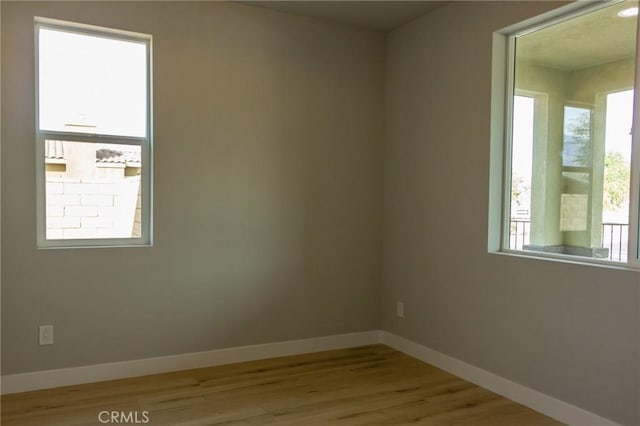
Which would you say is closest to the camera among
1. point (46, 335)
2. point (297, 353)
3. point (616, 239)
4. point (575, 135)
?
point (616, 239)

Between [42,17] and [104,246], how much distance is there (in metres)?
1.59

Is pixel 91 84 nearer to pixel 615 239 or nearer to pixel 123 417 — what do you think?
pixel 123 417

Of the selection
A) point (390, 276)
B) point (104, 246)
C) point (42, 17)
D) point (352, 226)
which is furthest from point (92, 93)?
point (390, 276)

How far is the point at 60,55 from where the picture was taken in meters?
3.36

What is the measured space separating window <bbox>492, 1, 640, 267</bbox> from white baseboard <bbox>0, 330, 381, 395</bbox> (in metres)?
1.71

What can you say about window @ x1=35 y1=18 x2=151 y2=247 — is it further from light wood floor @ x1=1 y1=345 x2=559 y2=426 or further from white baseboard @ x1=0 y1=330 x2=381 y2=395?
light wood floor @ x1=1 y1=345 x2=559 y2=426

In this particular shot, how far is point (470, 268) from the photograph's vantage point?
141 inches

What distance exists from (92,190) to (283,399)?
1971mm

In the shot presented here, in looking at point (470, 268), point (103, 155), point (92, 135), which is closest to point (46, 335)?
point (103, 155)

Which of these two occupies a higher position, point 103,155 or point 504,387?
point 103,155

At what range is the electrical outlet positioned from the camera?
10.7 feet

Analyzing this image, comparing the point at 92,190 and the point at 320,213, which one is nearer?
the point at 92,190

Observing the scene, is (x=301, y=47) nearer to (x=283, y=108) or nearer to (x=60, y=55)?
(x=283, y=108)

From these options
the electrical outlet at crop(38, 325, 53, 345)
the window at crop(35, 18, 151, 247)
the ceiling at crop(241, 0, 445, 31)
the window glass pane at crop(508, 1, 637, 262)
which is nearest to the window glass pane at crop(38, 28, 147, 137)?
the window at crop(35, 18, 151, 247)
